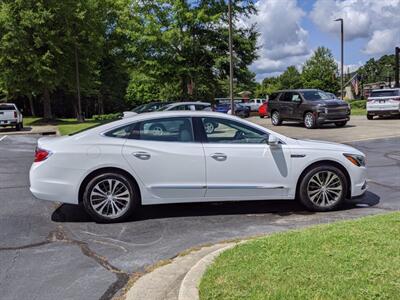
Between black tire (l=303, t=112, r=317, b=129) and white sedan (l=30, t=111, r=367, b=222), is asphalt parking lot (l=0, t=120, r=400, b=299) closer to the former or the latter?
white sedan (l=30, t=111, r=367, b=222)

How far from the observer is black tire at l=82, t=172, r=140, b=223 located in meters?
6.65

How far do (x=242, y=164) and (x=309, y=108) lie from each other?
50.1 ft

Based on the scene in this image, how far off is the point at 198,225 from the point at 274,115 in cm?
1814

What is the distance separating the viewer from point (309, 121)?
70.1ft

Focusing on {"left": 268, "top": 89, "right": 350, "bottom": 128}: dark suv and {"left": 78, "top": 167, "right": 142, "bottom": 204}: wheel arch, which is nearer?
{"left": 78, "top": 167, "right": 142, "bottom": 204}: wheel arch

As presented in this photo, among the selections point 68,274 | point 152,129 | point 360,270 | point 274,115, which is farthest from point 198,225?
point 274,115

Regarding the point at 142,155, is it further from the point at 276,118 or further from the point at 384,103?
the point at 384,103

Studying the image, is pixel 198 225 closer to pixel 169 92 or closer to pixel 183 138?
pixel 183 138

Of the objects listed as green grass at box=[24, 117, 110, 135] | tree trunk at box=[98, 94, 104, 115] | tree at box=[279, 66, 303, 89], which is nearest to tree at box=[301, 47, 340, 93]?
tree at box=[279, 66, 303, 89]

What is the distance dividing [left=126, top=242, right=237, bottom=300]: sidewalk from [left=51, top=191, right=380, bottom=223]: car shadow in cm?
192

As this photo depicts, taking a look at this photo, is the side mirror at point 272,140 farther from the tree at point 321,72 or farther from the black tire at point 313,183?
the tree at point 321,72

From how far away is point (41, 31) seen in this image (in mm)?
33312

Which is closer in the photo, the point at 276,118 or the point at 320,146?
the point at 320,146

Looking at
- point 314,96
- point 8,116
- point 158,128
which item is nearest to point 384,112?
point 314,96
